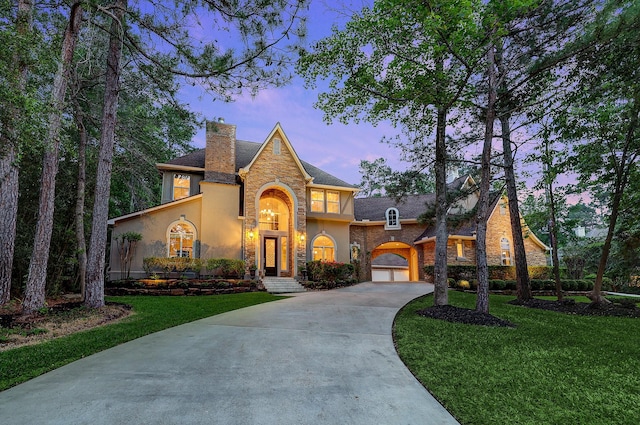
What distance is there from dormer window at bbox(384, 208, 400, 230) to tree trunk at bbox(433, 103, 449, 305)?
11348 mm

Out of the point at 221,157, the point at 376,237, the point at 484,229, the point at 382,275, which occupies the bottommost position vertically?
the point at 382,275

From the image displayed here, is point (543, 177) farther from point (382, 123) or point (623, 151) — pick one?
point (382, 123)

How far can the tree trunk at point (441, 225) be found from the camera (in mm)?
8828

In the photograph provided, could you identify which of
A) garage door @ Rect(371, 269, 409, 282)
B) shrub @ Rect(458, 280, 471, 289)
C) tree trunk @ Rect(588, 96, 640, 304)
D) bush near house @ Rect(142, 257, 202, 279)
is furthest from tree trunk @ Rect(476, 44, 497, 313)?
garage door @ Rect(371, 269, 409, 282)

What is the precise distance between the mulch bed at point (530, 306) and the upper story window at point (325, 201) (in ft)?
34.0

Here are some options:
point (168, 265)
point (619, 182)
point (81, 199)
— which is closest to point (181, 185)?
point (168, 265)

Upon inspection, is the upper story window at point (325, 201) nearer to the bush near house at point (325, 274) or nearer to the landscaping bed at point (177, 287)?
the bush near house at point (325, 274)

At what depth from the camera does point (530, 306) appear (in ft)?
34.2

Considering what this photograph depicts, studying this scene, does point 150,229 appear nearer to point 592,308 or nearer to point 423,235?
point 423,235

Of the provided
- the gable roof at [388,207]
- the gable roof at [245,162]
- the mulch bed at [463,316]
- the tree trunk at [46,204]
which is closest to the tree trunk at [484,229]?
the mulch bed at [463,316]

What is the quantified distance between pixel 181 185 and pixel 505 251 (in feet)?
63.4

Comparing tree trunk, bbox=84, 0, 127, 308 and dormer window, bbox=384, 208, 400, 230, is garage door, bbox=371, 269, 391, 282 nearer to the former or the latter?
dormer window, bbox=384, 208, 400, 230

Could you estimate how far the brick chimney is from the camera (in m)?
16.3

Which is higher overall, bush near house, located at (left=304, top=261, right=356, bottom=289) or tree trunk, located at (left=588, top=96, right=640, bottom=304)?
tree trunk, located at (left=588, top=96, right=640, bottom=304)
